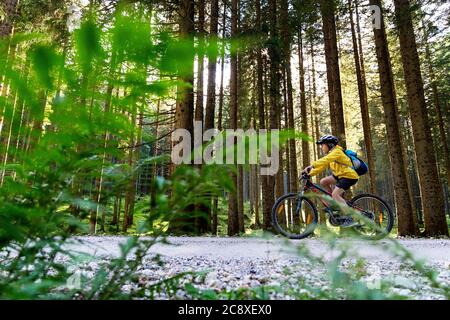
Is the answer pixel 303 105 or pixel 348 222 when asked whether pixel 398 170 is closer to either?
pixel 348 222

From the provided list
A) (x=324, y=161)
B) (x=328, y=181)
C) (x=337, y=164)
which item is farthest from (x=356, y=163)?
(x=324, y=161)

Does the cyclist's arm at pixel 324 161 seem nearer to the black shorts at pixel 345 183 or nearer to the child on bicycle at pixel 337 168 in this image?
the child on bicycle at pixel 337 168

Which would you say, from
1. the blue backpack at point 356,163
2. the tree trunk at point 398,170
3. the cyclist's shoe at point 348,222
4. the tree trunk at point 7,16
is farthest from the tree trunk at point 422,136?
the tree trunk at point 7,16

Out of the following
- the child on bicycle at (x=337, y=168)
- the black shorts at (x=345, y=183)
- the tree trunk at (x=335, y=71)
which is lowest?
the black shorts at (x=345, y=183)

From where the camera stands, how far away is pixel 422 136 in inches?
398

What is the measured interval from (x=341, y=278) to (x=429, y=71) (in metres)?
26.2

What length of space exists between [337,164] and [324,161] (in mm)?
610

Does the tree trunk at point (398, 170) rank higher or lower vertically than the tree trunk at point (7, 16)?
lower

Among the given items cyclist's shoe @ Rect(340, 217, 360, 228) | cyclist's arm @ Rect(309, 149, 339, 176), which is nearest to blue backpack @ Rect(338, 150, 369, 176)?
cyclist's arm @ Rect(309, 149, 339, 176)

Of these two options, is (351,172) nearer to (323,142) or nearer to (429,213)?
(323,142)

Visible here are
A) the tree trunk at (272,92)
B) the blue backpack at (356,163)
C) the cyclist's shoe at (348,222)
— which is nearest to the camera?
the blue backpack at (356,163)

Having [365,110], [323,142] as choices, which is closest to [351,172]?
[323,142]

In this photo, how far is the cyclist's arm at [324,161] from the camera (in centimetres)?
652

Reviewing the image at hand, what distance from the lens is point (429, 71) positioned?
22672 millimetres
